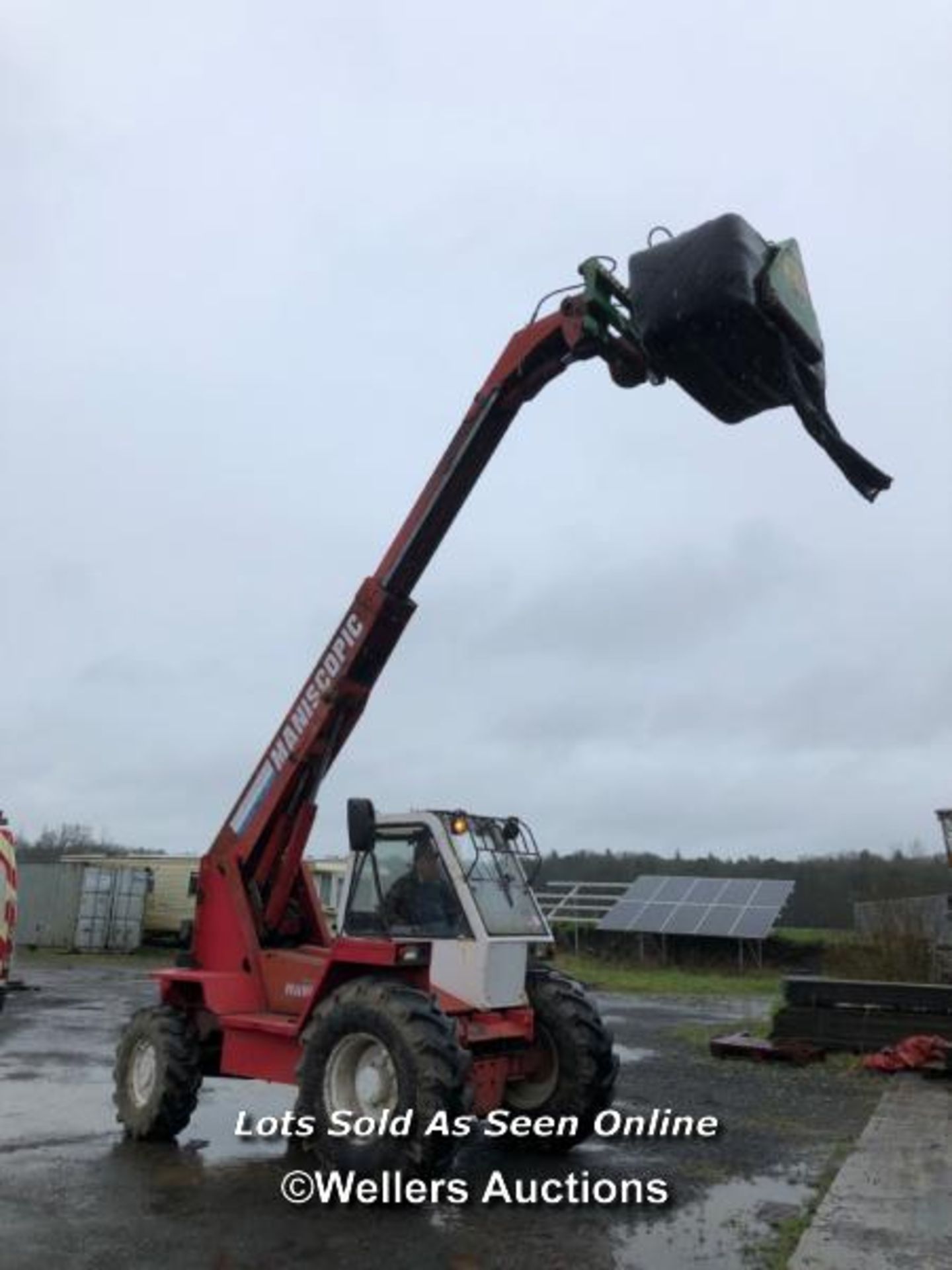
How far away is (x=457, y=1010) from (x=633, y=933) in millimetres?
21761

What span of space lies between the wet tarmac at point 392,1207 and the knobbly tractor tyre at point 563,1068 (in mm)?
214

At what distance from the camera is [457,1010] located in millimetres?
7848

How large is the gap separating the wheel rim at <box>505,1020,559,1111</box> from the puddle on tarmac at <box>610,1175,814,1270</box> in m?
1.41

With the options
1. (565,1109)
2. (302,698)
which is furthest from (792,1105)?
(302,698)

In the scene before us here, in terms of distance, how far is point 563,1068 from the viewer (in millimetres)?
8539

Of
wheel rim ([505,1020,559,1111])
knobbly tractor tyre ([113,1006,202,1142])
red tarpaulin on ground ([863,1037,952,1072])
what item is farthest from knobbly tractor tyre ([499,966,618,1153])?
red tarpaulin on ground ([863,1037,952,1072])

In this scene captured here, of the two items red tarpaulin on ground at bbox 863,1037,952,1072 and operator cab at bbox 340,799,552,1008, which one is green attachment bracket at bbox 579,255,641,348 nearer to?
operator cab at bbox 340,799,552,1008

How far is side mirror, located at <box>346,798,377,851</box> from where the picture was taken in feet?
26.8

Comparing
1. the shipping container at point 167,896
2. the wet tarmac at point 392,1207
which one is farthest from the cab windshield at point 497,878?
the shipping container at point 167,896

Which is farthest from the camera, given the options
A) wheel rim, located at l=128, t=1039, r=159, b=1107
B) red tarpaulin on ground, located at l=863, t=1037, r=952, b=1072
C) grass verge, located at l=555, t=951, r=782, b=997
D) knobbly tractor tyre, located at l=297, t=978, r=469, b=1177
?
grass verge, located at l=555, t=951, r=782, b=997

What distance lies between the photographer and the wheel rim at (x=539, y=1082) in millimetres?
8578

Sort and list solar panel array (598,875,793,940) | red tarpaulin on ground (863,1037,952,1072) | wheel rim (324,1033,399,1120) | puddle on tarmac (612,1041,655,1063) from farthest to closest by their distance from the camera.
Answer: solar panel array (598,875,793,940), puddle on tarmac (612,1041,655,1063), red tarpaulin on ground (863,1037,952,1072), wheel rim (324,1033,399,1120)

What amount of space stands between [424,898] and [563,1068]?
1.63 metres

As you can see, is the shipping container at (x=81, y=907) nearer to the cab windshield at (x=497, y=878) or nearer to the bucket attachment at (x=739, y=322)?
the cab windshield at (x=497, y=878)
